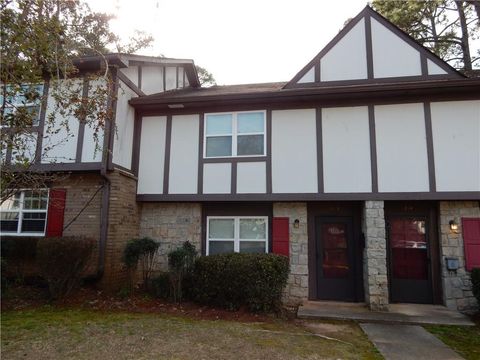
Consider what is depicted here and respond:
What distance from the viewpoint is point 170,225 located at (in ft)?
30.1

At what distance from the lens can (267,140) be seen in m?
8.79

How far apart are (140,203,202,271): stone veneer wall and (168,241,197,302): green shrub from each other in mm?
1199

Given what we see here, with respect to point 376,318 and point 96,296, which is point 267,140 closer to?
point 376,318

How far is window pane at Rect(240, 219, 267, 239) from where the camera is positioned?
8945 mm

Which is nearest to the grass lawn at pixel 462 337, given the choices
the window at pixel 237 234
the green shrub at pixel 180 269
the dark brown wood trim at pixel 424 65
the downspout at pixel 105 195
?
the window at pixel 237 234

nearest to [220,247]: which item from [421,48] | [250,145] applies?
[250,145]

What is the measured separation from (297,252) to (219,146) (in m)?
3.46

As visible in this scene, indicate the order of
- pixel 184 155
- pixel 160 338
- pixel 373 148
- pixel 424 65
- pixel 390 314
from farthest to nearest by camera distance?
1. pixel 184 155
2. pixel 424 65
3. pixel 373 148
4. pixel 390 314
5. pixel 160 338

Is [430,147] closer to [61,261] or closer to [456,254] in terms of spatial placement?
[456,254]

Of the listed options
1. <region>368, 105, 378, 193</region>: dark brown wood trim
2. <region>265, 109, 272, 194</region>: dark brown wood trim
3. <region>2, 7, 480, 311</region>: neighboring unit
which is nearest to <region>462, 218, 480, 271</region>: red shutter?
<region>2, 7, 480, 311</region>: neighboring unit

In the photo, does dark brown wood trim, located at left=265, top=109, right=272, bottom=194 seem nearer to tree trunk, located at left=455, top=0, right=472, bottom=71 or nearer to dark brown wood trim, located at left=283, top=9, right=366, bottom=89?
dark brown wood trim, located at left=283, top=9, right=366, bottom=89

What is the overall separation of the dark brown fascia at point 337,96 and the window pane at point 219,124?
1.07 feet

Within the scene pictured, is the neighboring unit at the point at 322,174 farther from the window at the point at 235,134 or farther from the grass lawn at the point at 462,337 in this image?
the grass lawn at the point at 462,337

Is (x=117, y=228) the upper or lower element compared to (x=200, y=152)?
lower
